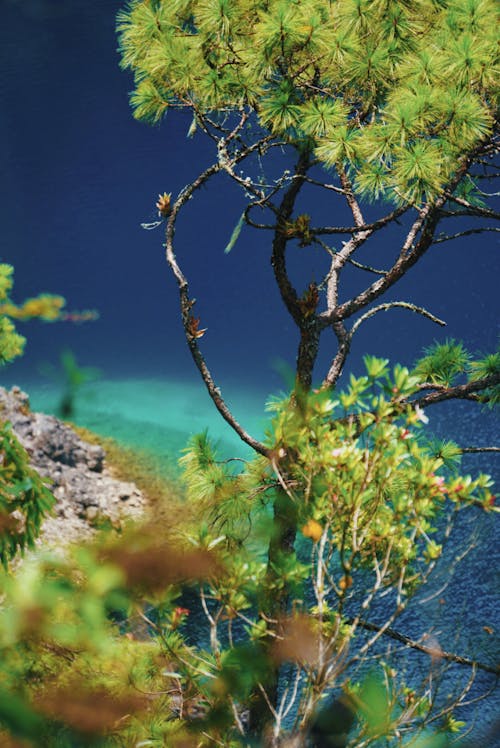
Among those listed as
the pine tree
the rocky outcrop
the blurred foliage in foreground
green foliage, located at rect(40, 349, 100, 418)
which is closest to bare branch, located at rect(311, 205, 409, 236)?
the pine tree

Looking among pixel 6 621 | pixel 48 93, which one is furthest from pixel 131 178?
pixel 6 621

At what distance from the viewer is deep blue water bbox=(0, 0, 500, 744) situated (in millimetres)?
8156

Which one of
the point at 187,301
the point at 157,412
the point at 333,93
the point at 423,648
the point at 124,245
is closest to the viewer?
the point at 423,648

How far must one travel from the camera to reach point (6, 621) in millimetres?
1189

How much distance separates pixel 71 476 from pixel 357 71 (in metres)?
4.01

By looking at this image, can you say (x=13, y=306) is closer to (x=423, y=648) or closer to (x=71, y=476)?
(x=423, y=648)

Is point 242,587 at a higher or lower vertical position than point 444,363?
lower

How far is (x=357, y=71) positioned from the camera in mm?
2244

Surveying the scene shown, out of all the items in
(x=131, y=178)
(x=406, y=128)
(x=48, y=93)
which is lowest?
(x=406, y=128)

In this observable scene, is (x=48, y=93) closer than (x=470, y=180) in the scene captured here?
No

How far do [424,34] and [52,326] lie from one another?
710 centimetres

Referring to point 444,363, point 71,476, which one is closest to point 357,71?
point 444,363

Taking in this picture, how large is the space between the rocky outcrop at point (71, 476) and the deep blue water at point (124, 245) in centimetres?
211

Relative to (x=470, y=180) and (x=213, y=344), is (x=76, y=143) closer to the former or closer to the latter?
(x=213, y=344)
